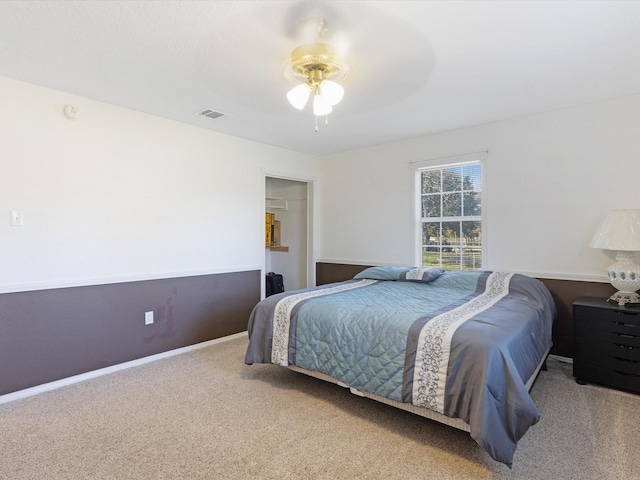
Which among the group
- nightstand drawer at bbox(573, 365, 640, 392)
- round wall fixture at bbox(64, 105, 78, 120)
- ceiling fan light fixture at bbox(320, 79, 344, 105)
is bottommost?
nightstand drawer at bbox(573, 365, 640, 392)

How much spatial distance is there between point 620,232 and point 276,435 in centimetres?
291

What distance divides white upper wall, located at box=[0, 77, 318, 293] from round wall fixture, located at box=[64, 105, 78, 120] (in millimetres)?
30

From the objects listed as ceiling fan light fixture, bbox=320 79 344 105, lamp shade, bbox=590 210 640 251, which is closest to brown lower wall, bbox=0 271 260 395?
ceiling fan light fixture, bbox=320 79 344 105

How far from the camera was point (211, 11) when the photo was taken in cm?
181

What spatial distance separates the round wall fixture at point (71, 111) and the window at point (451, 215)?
11.2 ft

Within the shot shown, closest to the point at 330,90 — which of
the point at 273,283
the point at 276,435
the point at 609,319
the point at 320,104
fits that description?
the point at 320,104

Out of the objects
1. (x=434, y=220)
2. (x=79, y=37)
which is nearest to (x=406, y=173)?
(x=434, y=220)

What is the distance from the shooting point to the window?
3.83 meters

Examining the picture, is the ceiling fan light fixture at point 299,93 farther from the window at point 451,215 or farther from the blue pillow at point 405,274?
the window at point 451,215

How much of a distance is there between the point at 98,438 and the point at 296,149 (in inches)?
146

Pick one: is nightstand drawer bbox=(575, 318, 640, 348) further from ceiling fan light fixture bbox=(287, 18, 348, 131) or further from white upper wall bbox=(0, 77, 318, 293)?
white upper wall bbox=(0, 77, 318, 293)

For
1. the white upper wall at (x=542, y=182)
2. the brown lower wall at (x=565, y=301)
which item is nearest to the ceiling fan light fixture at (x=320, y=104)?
the white upper wall at (x=542, y=182)

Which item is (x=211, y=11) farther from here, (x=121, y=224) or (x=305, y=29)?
(x=121, y=224)

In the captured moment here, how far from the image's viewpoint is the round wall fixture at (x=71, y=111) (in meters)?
2.82
